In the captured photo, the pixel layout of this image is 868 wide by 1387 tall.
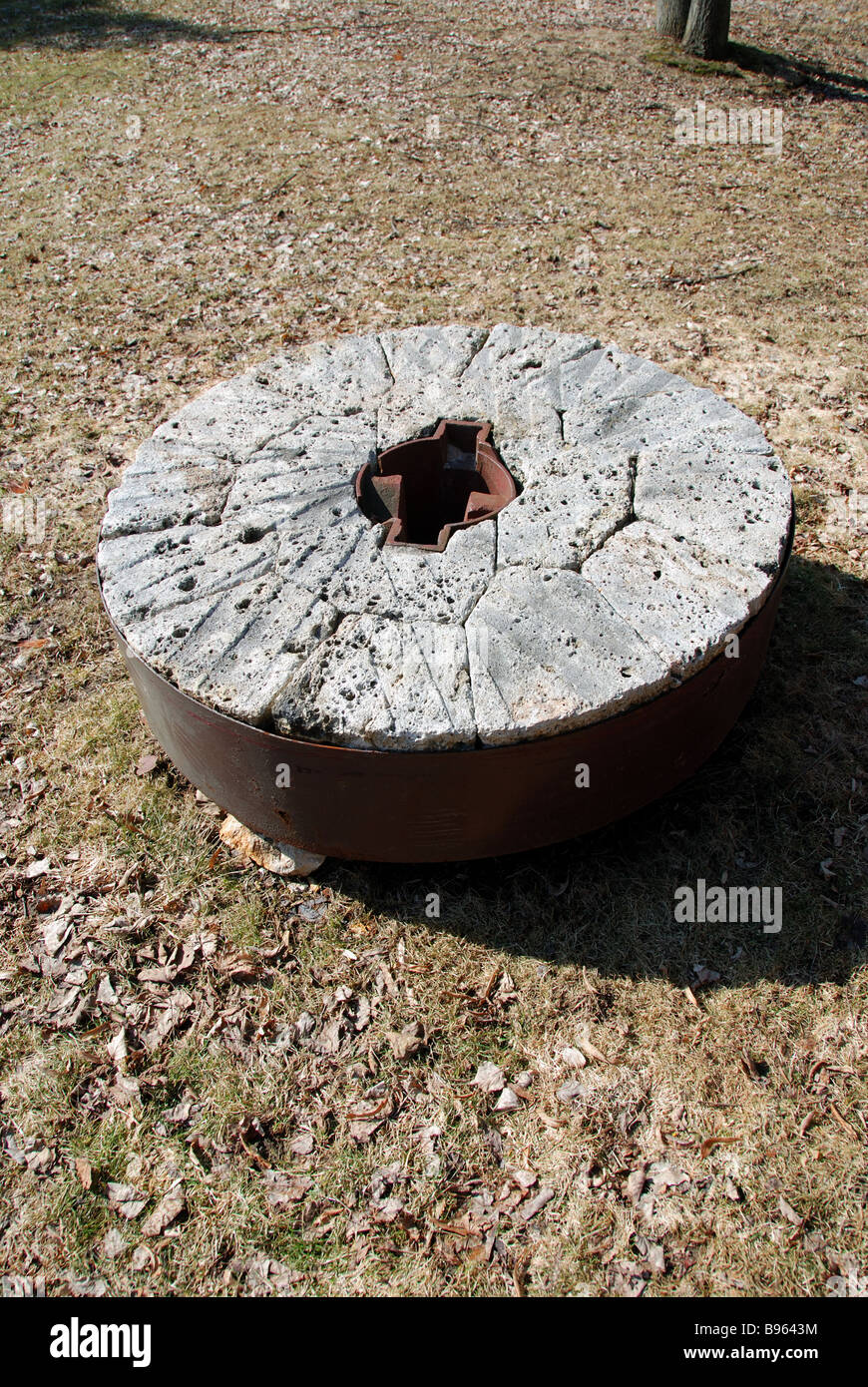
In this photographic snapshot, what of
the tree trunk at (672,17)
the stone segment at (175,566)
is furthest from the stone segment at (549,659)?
the tree trunk at (672,17)

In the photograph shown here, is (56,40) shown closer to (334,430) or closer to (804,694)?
(334,430)

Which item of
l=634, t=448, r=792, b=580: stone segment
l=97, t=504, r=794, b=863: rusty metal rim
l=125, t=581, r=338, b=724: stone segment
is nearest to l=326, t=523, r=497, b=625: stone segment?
l=125, t=581, r=338, b=724: stone segment

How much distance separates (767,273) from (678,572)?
16.6 ft

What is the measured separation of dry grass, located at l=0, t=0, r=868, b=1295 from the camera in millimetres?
2705

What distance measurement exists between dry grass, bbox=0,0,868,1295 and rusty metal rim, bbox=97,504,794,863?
17.0 inches

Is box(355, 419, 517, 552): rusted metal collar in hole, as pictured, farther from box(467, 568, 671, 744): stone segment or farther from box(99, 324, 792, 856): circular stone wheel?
box(467, 568, 671, 744): stone segment

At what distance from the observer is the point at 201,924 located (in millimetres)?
3488

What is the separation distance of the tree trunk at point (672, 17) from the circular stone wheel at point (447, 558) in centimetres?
918

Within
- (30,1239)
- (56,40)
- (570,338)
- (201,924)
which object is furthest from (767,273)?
(56,40)

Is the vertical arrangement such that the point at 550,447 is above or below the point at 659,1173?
above

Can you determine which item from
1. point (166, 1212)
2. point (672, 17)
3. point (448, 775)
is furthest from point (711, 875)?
point (672, 17)

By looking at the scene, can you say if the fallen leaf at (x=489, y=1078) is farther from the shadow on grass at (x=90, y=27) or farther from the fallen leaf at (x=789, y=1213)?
the shadow on grass at (x=90, y=27)

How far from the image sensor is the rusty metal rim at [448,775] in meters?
2.92

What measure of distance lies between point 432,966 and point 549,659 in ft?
3.82
